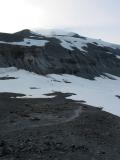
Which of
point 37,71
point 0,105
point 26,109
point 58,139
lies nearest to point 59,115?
point 26,109

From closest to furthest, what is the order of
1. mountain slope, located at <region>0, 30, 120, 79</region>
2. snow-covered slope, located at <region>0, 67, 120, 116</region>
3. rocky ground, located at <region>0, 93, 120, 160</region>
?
rocky ground, located at <region>0, 93, 120, 160</region> < snow-covered slope, located at <region>0, 67, 120, 116</region> < mountain slope, located at <region>0, 30, 120, 79</region>

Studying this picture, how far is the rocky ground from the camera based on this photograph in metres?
20.5

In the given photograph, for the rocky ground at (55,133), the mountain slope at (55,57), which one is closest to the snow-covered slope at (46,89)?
the mountain slope at (55,57)

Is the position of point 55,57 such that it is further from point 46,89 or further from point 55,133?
point 55,133

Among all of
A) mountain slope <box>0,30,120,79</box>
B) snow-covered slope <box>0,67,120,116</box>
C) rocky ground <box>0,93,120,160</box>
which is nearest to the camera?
rocky ground <box>0,93,120,160</box>

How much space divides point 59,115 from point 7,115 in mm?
4355

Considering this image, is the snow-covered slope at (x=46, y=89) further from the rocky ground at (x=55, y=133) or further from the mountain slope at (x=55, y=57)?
the rocky ground at (x=55, y=133)

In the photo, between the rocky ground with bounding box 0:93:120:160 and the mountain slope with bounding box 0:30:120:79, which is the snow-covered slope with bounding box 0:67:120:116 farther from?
the rocky ground with bounding box 0:93:120:160

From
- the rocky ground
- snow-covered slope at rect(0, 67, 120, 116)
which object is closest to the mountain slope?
snow-covered slope at rect(0, 67, 120, 116)

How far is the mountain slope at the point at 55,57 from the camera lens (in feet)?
238

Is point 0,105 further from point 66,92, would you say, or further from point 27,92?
point 66,92

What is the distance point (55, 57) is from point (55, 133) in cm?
5950

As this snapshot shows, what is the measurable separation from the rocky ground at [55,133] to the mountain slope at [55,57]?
113ft

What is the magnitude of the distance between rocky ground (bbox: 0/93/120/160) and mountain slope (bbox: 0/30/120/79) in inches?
1352
